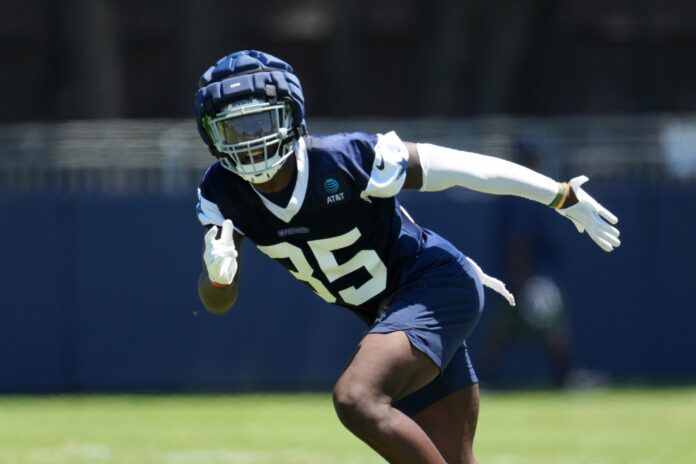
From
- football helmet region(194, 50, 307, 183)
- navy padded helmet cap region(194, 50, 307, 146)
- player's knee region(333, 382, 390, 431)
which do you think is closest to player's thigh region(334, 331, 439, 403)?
player's knee region(333, 382, 390, 431)

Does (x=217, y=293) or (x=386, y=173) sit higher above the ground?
(x=386, y=173)

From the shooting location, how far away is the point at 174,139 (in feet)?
42.9

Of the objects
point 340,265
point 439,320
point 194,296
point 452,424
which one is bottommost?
point 194,296

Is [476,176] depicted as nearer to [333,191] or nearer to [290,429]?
[333,191]

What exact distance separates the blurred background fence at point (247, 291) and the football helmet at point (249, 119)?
7212mm

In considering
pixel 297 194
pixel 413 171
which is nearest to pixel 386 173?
pixel 413 171

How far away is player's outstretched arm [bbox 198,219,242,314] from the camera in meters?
5.14

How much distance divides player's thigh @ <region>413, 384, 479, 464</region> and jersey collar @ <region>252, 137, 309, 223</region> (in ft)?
3.22

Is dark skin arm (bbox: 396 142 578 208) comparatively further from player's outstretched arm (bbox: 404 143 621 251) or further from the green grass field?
the green grass field

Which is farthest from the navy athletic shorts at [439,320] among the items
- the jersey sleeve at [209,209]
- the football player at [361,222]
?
the jersey sleeve at [209,209]

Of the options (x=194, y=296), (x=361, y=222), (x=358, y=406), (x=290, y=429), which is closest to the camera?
(x=358, y=406)

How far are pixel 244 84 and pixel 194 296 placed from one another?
7.43 m

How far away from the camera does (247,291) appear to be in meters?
12.6

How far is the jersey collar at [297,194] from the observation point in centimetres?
544
